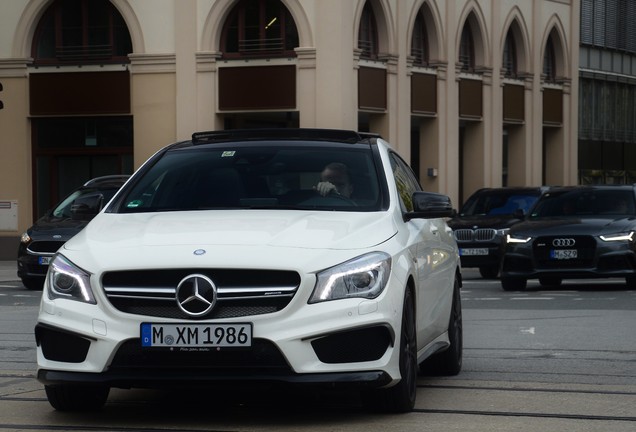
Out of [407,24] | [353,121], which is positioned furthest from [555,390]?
[407,24]

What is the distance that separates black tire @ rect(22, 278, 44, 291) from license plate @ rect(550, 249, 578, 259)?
25.0 feet

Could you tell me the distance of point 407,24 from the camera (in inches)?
1523

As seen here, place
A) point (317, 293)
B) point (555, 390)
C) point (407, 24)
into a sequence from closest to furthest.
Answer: point (317, 293) < point (555, 390) < point (407, 24)

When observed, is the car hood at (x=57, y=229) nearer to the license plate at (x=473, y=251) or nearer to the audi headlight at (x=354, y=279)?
the license plate at (x=473, y=251)

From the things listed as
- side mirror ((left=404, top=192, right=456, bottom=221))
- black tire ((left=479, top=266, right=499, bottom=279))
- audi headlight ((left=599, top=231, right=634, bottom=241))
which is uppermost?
side mirror ((left=404, top=192, right=456, bottom=221))

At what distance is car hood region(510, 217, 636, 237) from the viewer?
21031 mm

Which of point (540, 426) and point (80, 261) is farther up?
point (80, 261)

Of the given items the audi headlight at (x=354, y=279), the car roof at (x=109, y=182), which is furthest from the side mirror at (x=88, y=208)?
the car roof at (x=109, y=182)

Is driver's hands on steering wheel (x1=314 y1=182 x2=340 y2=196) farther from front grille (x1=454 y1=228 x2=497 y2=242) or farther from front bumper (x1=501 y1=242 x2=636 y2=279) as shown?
front grille (x1=454 y1=228 x2=497 y2=242)

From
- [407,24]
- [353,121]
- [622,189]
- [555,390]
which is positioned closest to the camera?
[555,390]

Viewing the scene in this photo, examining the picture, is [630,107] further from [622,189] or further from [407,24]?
[622,189]

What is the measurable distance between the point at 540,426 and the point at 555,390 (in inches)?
61.2

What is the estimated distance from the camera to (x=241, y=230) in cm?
816

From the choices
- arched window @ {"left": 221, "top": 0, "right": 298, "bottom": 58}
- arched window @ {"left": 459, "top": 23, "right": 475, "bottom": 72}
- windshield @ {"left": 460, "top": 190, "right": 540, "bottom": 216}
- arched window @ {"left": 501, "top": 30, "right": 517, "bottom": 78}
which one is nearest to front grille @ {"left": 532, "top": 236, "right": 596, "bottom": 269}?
windshield @ {"left": 460, "top": 190, "right": 540, "bottom": 216}
